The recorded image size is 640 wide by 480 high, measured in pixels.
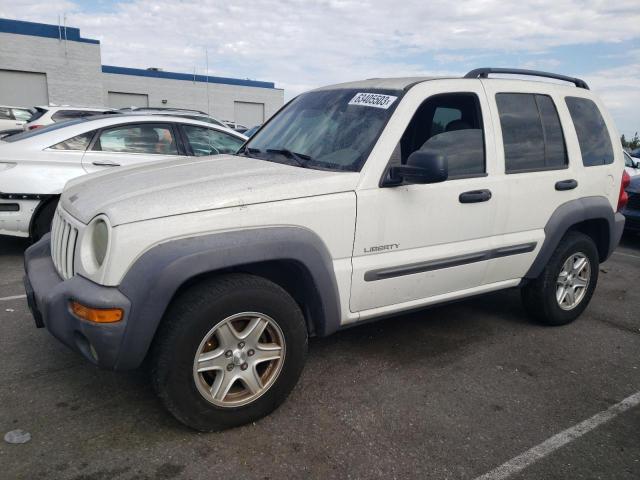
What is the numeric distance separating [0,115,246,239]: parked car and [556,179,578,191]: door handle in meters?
3.94

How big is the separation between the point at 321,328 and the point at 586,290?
2.69m

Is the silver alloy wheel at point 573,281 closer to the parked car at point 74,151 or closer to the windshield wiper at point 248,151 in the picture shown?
the windshield wiper at point 248,151

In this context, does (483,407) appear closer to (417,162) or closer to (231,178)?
(417,162)

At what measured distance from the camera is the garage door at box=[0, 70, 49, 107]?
86.0 feet

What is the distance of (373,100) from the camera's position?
3514 millimetres

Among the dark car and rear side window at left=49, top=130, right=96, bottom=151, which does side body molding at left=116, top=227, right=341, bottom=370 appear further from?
the dark car

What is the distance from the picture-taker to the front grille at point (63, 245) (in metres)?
2.84

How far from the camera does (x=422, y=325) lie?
14.6 ft

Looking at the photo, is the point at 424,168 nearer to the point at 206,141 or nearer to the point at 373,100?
the point at 373,100

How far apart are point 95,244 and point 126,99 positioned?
34831 mm

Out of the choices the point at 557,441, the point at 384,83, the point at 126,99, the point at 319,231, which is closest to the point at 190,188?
the point at 319,231

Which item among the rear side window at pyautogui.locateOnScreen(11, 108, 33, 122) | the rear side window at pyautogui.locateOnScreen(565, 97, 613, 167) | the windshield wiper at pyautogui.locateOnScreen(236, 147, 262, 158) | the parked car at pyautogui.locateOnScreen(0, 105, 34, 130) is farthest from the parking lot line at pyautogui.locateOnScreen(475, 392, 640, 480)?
the rear side window at pyautogui.locateOnScreen(11, 108, 33, 122)

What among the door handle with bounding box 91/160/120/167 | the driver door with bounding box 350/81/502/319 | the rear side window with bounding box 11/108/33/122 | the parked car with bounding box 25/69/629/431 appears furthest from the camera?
the rear side window with bounding box 11/108/33/122

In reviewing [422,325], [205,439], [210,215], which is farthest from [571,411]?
[210,215]
